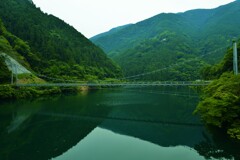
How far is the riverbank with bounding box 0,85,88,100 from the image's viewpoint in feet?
104

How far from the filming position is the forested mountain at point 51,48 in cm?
5031

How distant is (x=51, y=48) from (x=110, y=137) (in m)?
49.2

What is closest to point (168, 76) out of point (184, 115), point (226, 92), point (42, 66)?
point (42, 66)

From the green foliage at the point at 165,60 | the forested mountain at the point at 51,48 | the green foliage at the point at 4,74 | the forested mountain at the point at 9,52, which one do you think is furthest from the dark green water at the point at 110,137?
the green foliage at the point at 165,60

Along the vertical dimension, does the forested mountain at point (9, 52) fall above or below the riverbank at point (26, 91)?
above

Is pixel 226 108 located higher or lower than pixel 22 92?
higher

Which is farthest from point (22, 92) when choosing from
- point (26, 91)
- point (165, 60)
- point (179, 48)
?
point (179, 48)

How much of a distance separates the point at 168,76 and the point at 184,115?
60305 mm

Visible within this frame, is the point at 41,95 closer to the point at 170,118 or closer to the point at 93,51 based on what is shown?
the point at 170,118

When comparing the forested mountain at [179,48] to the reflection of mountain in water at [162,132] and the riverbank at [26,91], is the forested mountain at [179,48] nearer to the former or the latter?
the riverbank at [26,91]

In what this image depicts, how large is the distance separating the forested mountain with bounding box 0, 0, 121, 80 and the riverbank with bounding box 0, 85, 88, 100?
721 cm

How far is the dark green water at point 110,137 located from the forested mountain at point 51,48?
2886 centimetres

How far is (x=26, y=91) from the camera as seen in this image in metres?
35.0

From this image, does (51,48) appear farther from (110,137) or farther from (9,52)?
(110,137)
